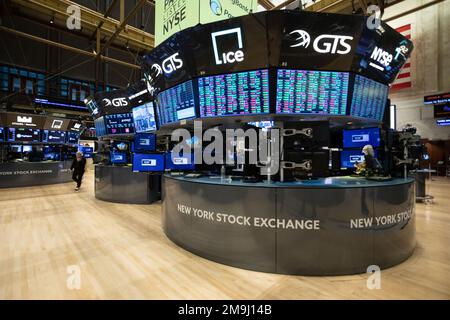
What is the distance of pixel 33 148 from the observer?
11.6 m

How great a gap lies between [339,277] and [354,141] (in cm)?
276

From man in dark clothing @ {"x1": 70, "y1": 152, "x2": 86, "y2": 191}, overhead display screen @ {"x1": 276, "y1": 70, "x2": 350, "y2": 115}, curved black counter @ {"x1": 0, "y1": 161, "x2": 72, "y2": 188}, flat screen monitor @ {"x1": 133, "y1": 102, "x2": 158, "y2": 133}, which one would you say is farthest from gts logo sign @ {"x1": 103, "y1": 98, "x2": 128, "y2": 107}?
overhead display screen @ {"x1": 276, "y1": 70, "x2": 350, "y2": 115}

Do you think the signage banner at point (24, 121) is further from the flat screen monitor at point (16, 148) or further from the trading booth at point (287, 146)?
the trading booth at point (287, 146)

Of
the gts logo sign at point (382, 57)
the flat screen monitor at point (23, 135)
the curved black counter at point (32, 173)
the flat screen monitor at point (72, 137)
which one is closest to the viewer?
the gts logo sign at point (382, 57)

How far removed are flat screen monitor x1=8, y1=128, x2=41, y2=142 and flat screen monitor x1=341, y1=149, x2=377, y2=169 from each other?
A: 12.8 m

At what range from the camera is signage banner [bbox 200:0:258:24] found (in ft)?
12.6

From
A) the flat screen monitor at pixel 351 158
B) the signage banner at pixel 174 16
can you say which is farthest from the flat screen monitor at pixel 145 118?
the flat screen monitor at pixel 351 158

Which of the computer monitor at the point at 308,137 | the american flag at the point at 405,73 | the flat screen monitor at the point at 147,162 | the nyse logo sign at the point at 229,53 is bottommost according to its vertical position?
the flat screen monitor at the point at 147,162

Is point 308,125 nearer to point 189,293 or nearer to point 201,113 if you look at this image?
point 201,113

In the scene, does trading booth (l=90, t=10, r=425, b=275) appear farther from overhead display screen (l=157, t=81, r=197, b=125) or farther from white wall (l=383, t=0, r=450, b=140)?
white wall (l=383, t=0, r=450, b=140)

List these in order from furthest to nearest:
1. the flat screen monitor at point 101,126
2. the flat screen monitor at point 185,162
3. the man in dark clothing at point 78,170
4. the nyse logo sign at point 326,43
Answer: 1. the man in dark clothing at point 78,170
2. the flat screen monitor at point 101,126
3. the flat screen monitor at point 185,162
4. the nyse logo sign at point 326,43

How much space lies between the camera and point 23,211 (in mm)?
5566

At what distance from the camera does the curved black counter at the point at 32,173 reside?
934cm

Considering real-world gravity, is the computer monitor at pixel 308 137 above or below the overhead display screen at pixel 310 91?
below
